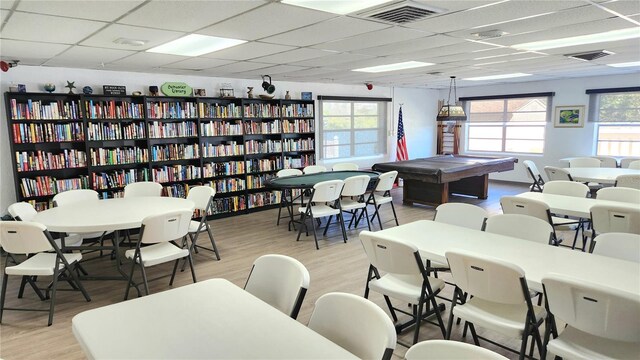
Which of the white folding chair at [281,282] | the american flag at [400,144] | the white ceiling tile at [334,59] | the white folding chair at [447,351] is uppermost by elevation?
the white ceiling tile at [334,59]

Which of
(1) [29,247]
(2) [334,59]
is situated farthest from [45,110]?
(2) [334,59]

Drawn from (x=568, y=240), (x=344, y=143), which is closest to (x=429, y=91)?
(x=344, y=143)

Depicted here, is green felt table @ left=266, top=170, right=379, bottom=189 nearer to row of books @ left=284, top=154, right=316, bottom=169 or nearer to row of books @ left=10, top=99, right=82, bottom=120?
row of books @ left=284, top=154, right=316, bottom=169

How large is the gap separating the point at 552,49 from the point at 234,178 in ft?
17.4

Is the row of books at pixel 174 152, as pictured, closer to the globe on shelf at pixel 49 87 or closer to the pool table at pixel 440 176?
the globe on shelf at pixel 49 87

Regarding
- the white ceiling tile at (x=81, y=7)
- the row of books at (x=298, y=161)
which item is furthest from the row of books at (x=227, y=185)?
the white ceiling tile at (x=81, y=7)

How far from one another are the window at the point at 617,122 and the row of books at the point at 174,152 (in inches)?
329

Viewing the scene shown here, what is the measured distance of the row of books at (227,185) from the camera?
7016 mm

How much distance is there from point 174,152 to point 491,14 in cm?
510

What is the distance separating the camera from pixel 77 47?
4.17m

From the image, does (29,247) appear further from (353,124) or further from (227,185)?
(353,124)

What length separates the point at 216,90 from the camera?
7086 mm

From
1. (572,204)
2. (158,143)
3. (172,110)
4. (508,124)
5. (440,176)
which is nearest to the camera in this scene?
(572,204)

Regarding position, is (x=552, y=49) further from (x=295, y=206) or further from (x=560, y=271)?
(x=295, y=206)
